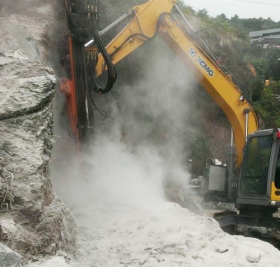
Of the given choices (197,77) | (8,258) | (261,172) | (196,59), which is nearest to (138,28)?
(196,59)

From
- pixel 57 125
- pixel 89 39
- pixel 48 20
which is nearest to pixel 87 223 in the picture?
pixel 57 125

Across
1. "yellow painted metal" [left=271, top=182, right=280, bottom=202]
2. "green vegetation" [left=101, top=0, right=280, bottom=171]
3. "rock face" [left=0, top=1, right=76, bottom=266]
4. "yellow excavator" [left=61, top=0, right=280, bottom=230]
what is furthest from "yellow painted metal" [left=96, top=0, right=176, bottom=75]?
"rock face" [left=0, top=1, right=76, bottom=266]

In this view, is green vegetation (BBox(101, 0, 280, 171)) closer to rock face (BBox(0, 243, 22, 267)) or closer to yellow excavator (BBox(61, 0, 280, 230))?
yellow excavator (BBox(61, 0, 280, 230))

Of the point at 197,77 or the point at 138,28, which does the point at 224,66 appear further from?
the point at 138,28

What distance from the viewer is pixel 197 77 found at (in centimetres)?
923

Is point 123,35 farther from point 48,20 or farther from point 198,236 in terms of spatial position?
point 198,236

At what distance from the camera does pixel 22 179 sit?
3.76 meters

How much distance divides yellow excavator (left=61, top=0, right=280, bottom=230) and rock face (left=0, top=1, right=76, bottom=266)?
271 centimetres

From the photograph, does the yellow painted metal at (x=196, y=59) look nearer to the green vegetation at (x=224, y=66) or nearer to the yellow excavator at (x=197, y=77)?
the yellow excavator at (x=197, y=77)

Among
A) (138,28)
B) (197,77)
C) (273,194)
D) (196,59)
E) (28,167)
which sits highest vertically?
(138,28)

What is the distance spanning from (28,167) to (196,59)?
225 inches

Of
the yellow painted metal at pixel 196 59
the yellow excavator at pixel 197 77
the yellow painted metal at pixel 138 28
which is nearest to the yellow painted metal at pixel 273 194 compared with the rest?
the yellow excavator at pixel 197 77

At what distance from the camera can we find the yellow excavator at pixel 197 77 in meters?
7.24

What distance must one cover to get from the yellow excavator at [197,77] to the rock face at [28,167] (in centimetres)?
271
